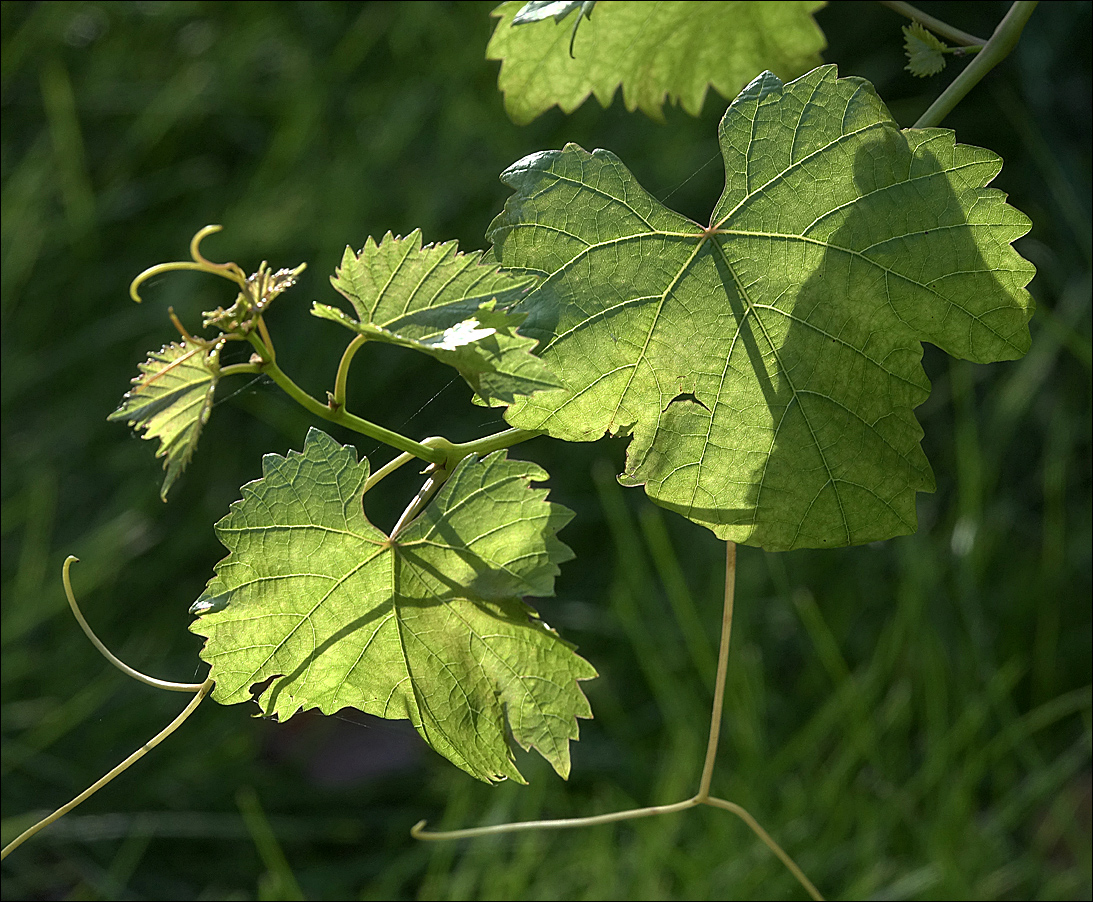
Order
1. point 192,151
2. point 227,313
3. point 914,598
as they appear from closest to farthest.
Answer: point 227,313, point 914,598, point 192,151

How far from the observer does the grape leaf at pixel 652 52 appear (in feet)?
1.71

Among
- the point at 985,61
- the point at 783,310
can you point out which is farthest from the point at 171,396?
the point at 985,61

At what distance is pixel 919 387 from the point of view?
0.31 metres

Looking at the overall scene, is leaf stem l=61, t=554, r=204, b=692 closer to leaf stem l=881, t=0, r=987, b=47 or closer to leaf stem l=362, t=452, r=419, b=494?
leaf stem l=362, t=452, r=419, b=494

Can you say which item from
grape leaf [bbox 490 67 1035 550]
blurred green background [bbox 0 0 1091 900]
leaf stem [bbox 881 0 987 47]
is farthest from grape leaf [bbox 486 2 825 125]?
blurred green background [bbox 0 0 1091 900]

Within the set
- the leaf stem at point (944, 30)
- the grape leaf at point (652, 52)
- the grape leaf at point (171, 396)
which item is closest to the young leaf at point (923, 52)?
the leaf stem at point (944, 30)

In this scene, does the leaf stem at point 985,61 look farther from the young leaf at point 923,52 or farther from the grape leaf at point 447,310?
the grape leaf at point 447,310

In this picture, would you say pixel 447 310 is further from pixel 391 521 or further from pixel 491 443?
pixel 391 521

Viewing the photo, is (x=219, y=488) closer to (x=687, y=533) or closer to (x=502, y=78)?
(x=687, y=533)

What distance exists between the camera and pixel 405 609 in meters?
0.32

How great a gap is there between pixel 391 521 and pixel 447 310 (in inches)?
48.2

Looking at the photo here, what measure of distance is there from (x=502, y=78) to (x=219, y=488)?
44.3 inches

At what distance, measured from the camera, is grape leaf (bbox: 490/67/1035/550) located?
30 centimetres

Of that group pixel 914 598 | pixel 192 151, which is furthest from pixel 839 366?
pixel 192 151
